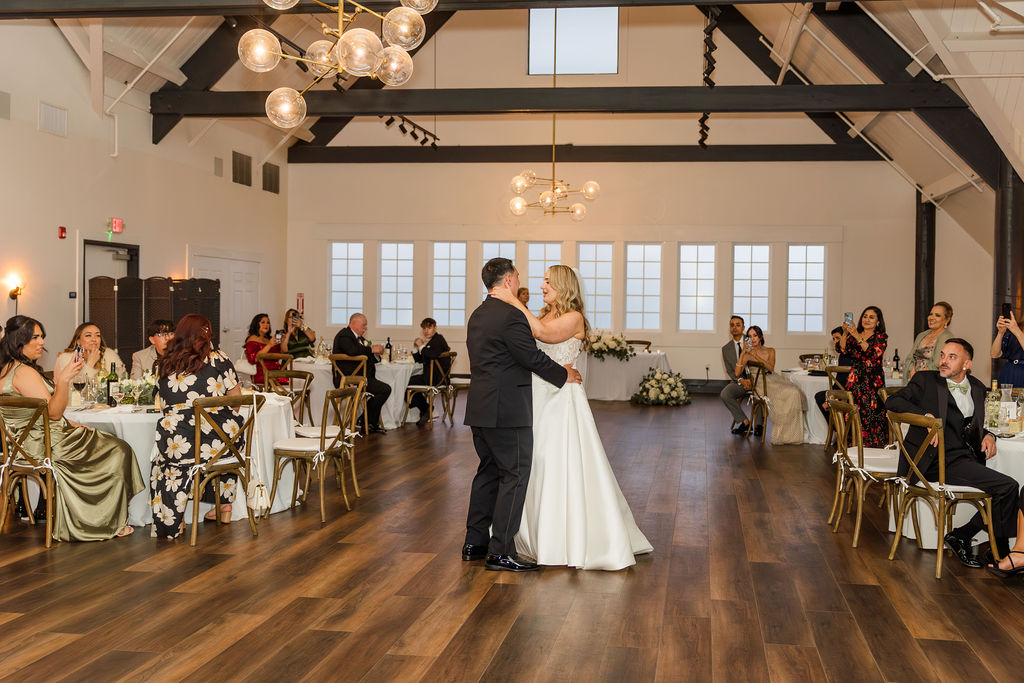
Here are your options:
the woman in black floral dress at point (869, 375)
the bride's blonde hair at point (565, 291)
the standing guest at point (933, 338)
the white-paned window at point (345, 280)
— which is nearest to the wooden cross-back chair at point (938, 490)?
the bride's blonde hair at point (565, 291)

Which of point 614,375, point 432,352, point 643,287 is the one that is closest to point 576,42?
point 643,287

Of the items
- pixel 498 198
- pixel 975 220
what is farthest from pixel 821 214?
pixel 498 198

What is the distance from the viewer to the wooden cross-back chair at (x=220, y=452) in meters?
5.29

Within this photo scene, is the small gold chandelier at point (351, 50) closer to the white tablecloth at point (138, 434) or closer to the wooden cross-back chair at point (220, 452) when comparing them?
the wooden cross-back chair at point (220, 452)

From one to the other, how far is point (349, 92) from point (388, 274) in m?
5.83

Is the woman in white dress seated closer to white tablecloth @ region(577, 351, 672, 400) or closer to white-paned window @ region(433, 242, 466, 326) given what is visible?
white tablecloth @ region(577, 351, 672, 400)

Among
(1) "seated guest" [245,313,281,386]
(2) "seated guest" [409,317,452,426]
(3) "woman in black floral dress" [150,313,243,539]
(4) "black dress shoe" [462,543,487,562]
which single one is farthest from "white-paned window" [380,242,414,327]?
(4) "black dress shoe" [462,543,487,562]

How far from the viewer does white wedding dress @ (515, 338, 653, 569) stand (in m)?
4.92

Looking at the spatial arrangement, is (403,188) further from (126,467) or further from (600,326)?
(126,467)

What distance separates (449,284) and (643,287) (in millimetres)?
3566

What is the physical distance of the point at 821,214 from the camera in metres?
15.6

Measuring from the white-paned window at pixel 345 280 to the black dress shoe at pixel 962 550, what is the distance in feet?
42.8

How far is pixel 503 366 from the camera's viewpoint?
4.78 metres

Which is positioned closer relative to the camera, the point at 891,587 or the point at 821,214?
the point at 891,587
